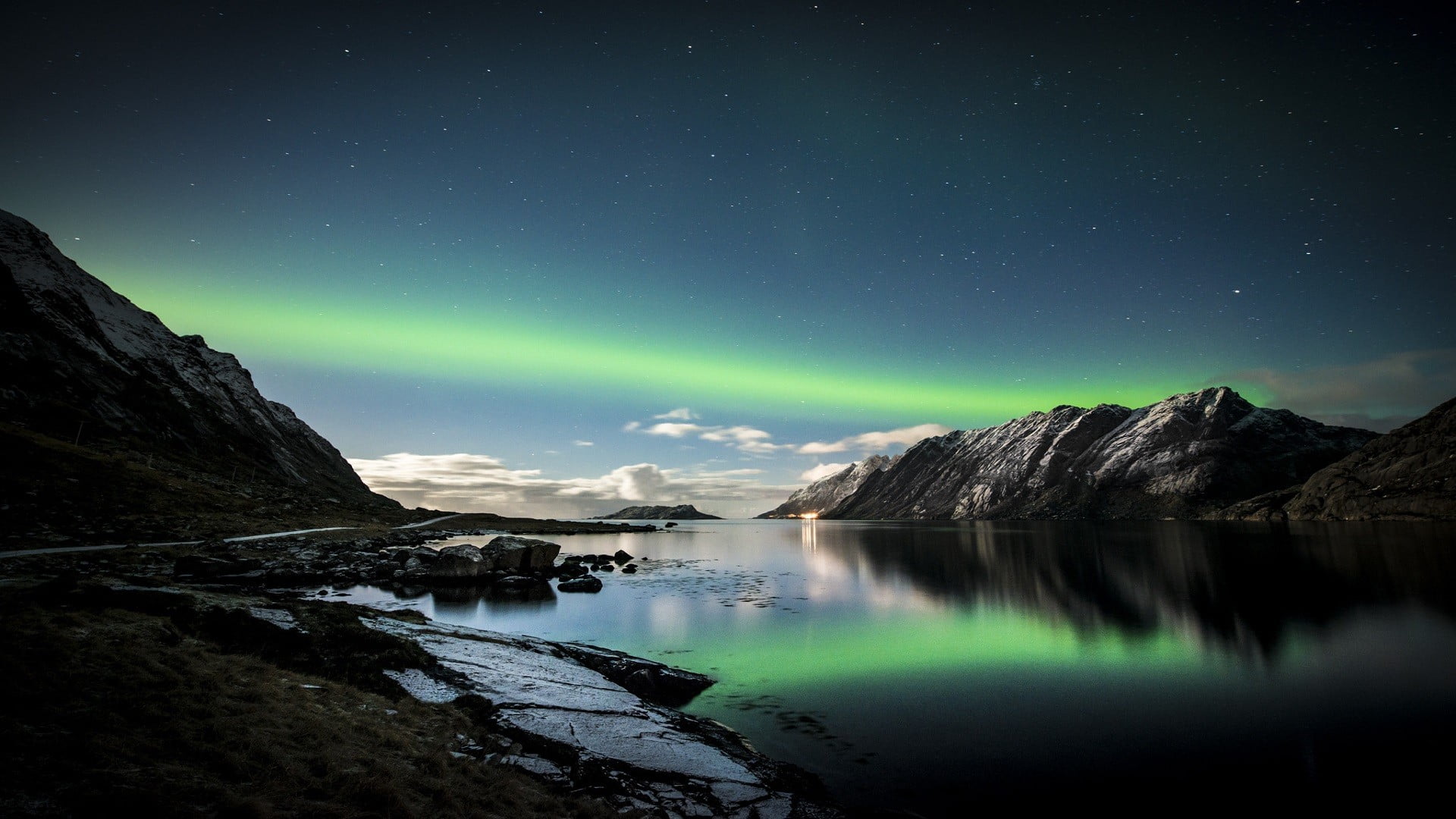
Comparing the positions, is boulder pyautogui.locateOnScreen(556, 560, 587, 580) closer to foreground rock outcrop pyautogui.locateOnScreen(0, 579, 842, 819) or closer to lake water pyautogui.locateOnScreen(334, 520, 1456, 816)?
lake water pyautogui.locateOnScreen(334, 520, 1456, 816)

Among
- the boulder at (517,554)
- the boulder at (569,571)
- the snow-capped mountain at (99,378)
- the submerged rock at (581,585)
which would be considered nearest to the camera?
the submerged rock at (581,585)

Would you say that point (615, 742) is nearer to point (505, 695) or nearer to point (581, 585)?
point (505, 695)

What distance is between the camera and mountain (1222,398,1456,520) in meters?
165

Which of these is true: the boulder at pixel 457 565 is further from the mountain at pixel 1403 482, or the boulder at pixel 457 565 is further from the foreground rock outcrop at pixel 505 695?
the mountain at pixel 1403 482

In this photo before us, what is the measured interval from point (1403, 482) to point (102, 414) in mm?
347547

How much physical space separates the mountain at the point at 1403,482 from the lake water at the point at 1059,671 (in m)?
159

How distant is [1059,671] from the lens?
2700cm

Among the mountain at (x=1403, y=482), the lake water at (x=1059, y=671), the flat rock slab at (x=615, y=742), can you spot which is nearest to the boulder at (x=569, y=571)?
the lake water at (x=1059, y=671)

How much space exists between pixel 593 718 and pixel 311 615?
1321cm

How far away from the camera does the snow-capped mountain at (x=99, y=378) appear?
110 m

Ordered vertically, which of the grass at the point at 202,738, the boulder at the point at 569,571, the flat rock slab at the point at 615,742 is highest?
the grass at the point at 202,738

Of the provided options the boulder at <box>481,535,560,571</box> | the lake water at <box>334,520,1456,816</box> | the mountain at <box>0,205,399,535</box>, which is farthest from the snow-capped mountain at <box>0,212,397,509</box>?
the lake water at <box>334,520,1456,816</box>

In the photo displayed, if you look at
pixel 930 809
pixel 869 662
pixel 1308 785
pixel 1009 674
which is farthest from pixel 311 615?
pixel 1308 785

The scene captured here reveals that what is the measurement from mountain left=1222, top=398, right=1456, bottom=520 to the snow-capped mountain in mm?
310267
